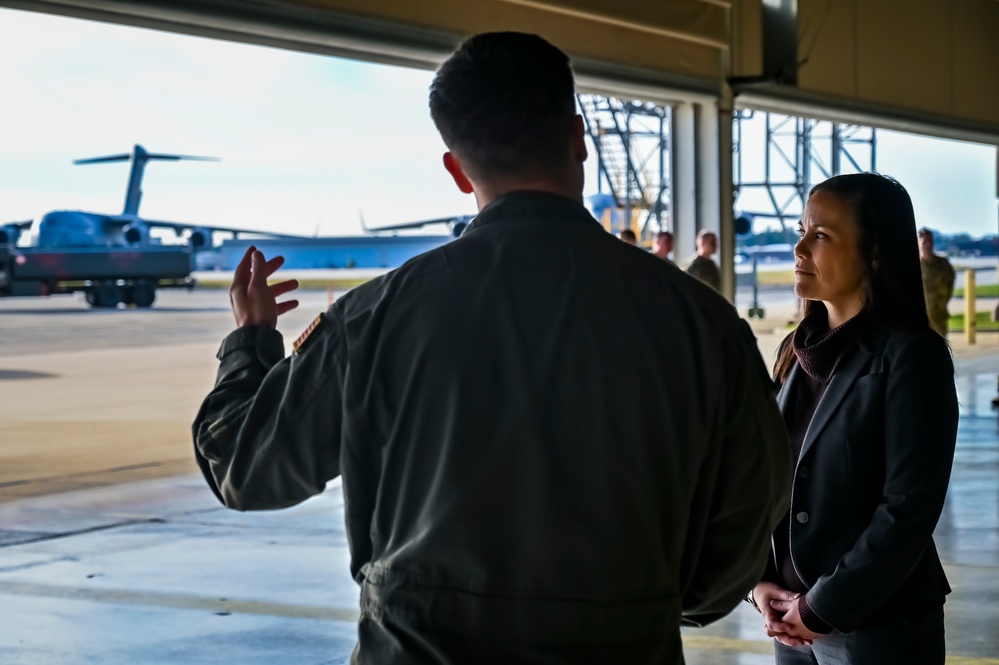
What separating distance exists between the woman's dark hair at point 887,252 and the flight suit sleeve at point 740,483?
0.82 meters

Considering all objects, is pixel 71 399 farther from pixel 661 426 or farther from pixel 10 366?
pixel 661 426

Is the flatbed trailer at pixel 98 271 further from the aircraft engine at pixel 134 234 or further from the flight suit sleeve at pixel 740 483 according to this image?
the flight suit sleeve at pixel 740 483

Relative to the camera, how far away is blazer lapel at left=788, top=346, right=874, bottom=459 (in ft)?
7.67

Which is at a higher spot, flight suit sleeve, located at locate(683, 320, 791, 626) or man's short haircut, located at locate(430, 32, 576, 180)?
man's short haircut, located at locate(430, 32, 576, 180)

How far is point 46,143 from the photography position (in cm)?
4666

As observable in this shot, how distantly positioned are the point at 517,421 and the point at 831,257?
119 centimetres

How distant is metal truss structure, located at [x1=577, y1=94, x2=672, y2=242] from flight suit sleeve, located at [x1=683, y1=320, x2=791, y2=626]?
20.6m

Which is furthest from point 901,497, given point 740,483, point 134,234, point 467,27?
point 134,234

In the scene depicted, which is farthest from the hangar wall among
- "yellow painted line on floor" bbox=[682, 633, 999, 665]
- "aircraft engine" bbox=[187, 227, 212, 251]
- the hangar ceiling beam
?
"aircraft engine" bbox=[187, 227, 212, 251]

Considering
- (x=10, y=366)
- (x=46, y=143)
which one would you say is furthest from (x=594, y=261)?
(x=46, y=143)

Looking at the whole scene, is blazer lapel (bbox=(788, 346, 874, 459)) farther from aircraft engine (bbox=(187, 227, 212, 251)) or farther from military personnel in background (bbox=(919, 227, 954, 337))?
aircraft engine (bbox=(187, 227, 212, 251))

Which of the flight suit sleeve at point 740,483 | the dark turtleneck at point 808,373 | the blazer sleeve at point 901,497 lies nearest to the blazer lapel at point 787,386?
the dark turtleneck at point 808,373

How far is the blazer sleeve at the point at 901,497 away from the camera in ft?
7.27

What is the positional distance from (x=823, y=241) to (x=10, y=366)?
21328 mm
